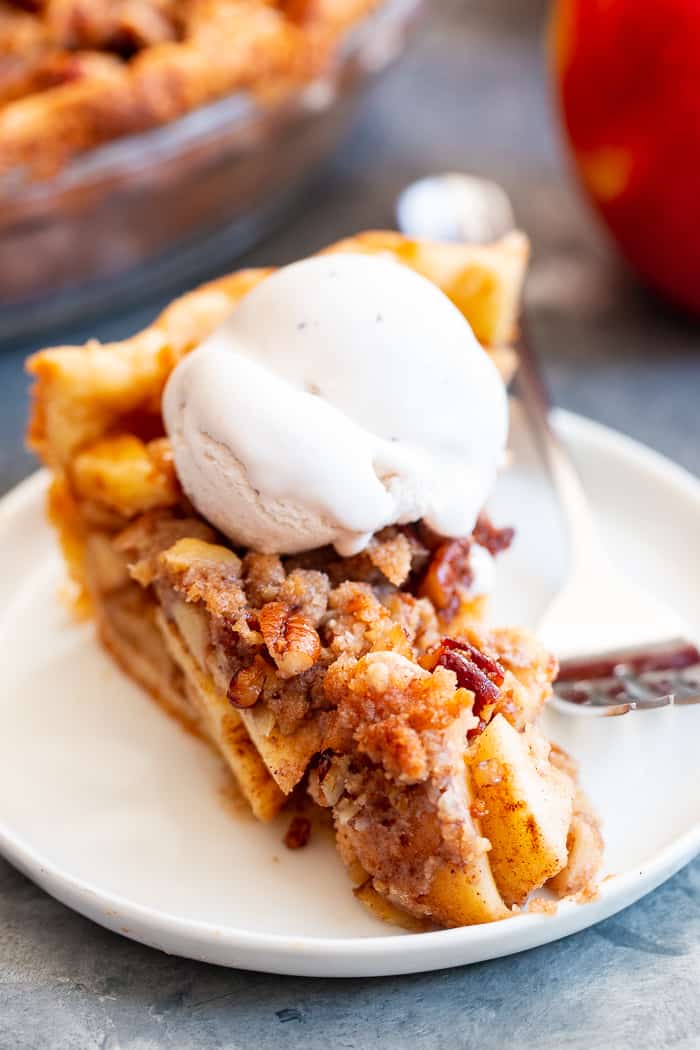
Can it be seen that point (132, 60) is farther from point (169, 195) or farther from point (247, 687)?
point (247, 687)

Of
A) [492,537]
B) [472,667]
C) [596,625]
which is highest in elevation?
[472,667]

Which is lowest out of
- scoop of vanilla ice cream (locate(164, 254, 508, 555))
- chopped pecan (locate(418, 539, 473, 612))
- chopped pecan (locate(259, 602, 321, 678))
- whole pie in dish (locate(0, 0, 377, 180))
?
chopped pecan (locate(418, 539, 473, 612))

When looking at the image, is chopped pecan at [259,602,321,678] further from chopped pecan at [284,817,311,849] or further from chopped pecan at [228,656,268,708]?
chopped pecan at [284,817,311,849]

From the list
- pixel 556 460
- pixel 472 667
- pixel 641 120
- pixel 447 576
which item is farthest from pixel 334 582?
pixel 641 120

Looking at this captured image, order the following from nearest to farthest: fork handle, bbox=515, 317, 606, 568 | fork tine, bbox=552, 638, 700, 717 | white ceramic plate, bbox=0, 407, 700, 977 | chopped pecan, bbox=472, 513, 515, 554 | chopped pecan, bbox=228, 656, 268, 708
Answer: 1. white ceramic plate, bbox=0, 407, 700, 977
2. chopped pecan, bbox=228, 656, 268, 708
3. fork tine, bbox=552, 638, 700, 717
4. chopped pecan, bbox=472, 513, 515, 554
5. fork handle, bbox=515, 317, 606, 568

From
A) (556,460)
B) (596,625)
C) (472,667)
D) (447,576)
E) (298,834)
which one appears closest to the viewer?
(472,667)

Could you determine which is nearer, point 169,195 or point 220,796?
point 220,796

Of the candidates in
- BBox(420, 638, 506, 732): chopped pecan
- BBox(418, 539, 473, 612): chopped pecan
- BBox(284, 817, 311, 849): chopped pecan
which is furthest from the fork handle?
BBox(284, 817, 311, 849): chopped pecan

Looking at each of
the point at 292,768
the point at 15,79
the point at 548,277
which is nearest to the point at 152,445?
the point at 292,768
